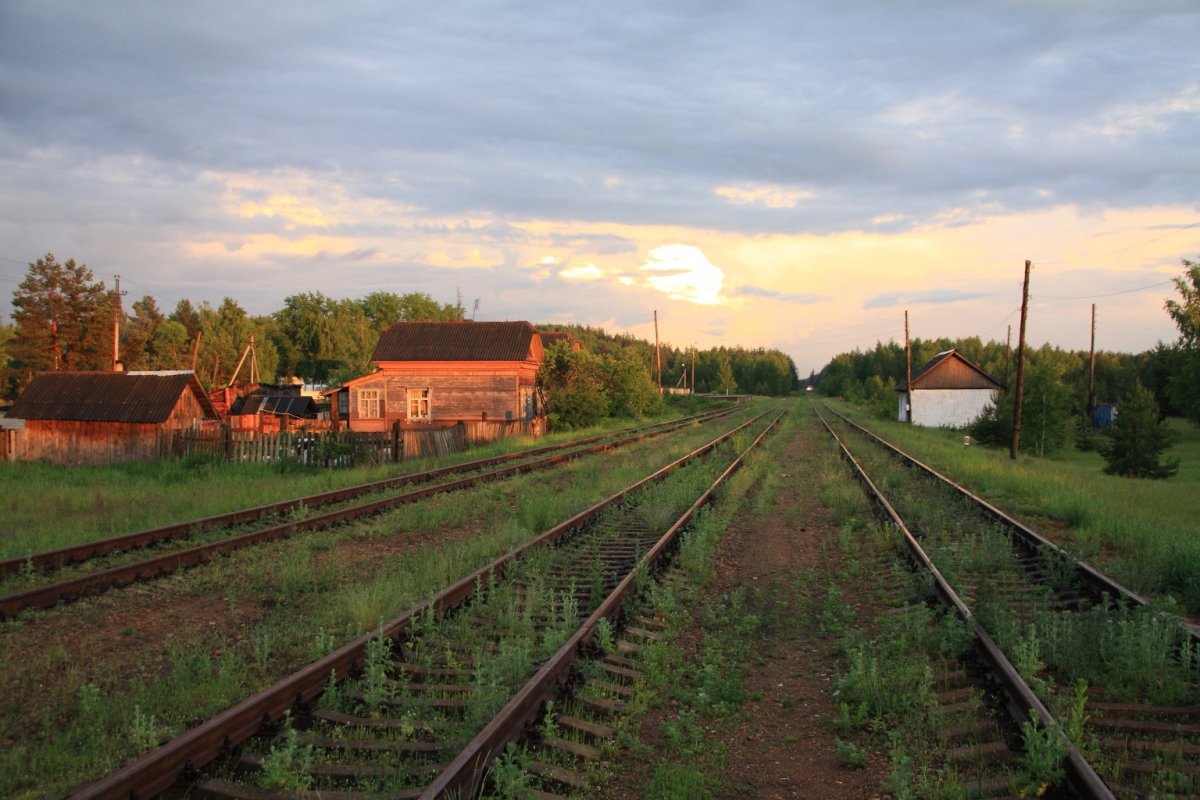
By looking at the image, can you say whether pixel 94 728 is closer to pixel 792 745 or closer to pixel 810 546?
pixel 792 745

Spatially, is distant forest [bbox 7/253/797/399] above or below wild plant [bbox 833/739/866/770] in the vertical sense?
above

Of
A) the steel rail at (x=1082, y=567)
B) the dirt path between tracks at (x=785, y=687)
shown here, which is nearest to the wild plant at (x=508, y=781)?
the dirt path between tracks at (x=785, y=687)

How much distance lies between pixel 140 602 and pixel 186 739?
427 centimetres

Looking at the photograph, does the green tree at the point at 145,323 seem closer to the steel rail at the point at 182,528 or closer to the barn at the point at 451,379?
the barn at the point at 451,379

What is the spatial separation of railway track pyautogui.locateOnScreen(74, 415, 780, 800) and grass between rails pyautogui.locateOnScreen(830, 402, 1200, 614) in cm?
533

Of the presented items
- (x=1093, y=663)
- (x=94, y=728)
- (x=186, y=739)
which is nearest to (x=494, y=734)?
(x=186, y=739)

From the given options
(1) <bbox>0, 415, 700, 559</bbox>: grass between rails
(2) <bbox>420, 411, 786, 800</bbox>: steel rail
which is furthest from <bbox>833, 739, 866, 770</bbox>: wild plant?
(1) <bbox>0, 415, 700, 559</bbox>: grass between rails

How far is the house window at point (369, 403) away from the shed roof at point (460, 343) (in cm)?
179

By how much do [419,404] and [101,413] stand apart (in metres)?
16.6

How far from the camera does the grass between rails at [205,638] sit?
453 centimetres

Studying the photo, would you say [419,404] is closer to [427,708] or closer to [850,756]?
[427,708]

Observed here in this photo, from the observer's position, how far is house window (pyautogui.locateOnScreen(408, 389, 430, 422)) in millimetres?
40219

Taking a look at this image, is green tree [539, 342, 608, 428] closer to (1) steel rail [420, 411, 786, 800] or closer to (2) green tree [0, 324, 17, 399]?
(1) steel rail [420, 411, 786, 800]

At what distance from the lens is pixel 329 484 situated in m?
16.0
